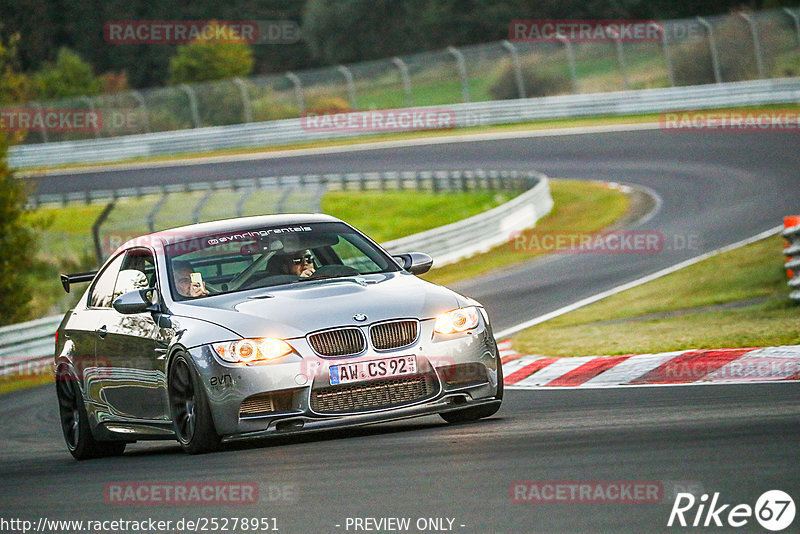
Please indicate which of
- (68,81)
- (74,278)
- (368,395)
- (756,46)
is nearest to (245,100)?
(756,46)

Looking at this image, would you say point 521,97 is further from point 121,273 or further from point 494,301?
point 121,273

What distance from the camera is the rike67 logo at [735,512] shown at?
4809 mm

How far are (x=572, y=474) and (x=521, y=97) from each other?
42701 mm

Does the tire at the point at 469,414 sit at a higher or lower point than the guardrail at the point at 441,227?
higher

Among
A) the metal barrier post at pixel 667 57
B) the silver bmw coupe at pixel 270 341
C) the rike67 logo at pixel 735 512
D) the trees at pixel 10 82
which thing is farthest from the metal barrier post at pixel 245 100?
the rike67 logo at pixel 735 512

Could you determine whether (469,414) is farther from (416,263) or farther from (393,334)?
(416,263)

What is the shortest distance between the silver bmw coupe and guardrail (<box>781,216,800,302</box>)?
5989 mm

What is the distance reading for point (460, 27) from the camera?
80.5 m

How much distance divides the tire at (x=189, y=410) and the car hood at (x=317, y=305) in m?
0.35

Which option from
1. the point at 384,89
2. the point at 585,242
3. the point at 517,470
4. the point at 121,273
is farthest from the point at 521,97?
the point at 517,470

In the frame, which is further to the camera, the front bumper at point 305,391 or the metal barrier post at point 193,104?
the metal barrier post at point 193,104

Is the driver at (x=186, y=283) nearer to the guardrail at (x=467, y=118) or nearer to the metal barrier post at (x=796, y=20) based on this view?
the guardrail at (x=467, y=118)

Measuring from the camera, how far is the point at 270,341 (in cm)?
790

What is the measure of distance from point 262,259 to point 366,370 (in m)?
1.51
